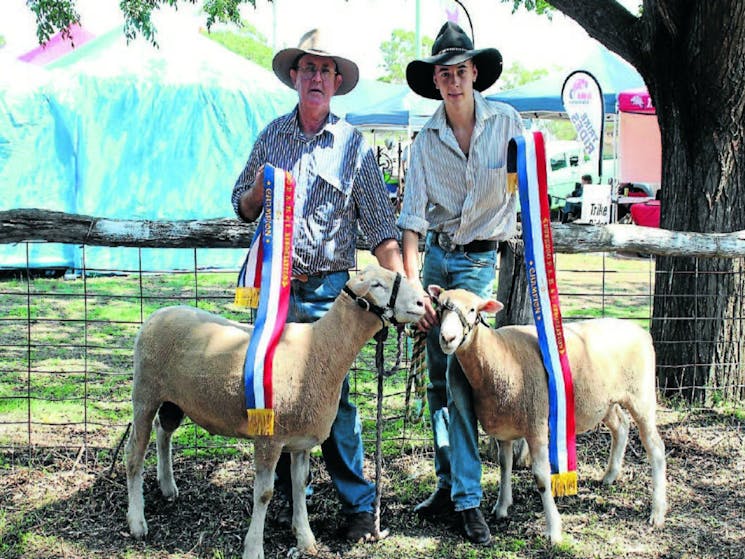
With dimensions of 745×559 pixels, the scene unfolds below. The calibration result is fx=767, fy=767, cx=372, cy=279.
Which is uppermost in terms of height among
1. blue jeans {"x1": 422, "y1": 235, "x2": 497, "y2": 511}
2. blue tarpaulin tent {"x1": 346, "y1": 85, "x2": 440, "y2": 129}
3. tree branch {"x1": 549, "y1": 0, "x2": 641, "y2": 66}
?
blue tarpaulin tent {"x1": 346, "y1": 85, "x2": 440, "y2": 129}

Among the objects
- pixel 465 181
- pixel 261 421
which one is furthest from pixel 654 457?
pixel 261 421

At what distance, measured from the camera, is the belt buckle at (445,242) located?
4.20 meters

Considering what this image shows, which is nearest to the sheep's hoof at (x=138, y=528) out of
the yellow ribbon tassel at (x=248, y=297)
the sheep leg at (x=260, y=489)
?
the sheep leg at (x=260, y=489)

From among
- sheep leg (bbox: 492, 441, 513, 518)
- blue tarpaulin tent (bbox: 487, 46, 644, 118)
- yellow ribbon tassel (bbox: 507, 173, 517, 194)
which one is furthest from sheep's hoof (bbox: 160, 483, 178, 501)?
blue tarpaulin tent (bbox: 487, 46, 644, 118)

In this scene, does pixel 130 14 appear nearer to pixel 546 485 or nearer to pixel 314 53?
pixel 314 53

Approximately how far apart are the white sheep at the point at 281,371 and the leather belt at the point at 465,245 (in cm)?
64

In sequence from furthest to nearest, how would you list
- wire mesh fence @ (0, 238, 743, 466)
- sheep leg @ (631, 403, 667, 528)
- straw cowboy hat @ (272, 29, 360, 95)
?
1. wire mesh fence @ (0, 238, 743, 466)
2. sheep leg @ (631, 403, 667, 528)
3. straw cowboy hat @ (272, 29, 360, 95)

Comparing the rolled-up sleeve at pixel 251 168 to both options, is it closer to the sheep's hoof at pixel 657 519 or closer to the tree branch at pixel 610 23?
the sheep's hoof at pixel 657 519

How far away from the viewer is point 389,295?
363cm

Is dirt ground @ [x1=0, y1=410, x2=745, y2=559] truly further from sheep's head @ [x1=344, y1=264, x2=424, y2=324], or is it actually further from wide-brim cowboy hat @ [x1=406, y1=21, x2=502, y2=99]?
wide-brim cowboy hat @ [x1=406, y1=21, x2=502, y2=99]

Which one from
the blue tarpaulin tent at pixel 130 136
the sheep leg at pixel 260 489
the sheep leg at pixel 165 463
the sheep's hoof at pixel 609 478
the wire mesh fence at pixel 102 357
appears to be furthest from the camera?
the blue tarpaulin tent at pixel 130 136

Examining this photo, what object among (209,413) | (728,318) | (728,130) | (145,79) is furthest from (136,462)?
(145,79)

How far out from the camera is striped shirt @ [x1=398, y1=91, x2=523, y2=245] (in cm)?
410

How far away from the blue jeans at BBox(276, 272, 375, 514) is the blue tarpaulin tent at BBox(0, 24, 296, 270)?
31.8 feet
